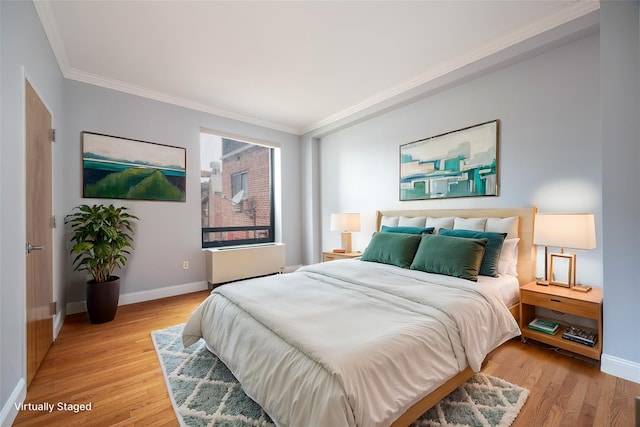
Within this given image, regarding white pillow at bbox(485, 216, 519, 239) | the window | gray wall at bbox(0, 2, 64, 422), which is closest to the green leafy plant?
gray wall at bbox(0, 2, 64, 422)

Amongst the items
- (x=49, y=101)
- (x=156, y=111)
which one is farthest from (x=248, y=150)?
(x=49, y=101)

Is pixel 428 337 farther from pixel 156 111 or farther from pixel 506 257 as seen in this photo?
pixel 156 111

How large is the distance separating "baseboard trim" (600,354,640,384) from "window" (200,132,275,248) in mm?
4397

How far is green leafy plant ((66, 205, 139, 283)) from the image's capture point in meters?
2.91

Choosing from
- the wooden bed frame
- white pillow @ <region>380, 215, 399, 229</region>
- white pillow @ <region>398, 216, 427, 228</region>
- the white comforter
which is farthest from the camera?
white pillow @ <region>380, 215, 399, 229</region>

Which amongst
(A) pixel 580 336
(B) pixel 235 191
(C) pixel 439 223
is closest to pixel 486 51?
(C) pixel 439 223

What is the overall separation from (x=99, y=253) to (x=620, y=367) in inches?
176

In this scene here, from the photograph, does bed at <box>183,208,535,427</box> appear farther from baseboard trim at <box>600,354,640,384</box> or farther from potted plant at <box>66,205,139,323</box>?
potted plant at <box>66,205,139,323</box>

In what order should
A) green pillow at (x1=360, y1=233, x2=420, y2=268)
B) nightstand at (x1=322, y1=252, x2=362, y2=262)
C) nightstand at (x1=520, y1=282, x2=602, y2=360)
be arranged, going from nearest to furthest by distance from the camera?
nightstand at (x1=520, y1=282, x2=602, y2=360)
green pillow at (x1=360, y1=233, x2=420, y2=268)
nightstand at (x1=322, y1=252, x2=362, y2=262)

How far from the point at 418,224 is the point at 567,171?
4.65 ft

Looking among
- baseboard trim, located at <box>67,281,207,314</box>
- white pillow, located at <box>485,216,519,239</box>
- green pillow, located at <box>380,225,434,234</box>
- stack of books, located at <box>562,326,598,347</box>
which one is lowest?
baseboard trim, located at <box>67,281,207,314</box>

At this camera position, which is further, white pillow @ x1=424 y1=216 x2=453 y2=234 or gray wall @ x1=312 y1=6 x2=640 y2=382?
white pillow @ x1=424 y1=216 x2=453 y2=234

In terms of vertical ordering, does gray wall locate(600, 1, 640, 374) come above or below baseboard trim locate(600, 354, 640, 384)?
above

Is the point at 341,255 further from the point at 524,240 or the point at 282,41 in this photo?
the point at 282,41
